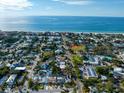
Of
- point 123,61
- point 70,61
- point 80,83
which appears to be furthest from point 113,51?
point 80,83

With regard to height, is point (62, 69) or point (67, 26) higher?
point (67, 26)

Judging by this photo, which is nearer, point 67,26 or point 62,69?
point 62,69

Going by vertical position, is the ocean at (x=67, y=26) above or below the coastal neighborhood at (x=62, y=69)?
above

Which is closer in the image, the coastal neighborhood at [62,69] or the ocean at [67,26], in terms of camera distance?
the coastal neighborhood at [62,69]

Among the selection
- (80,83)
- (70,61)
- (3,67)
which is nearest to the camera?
(80,83)

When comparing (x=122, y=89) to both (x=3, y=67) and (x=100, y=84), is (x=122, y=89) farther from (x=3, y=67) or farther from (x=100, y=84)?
(x=3, y=67)

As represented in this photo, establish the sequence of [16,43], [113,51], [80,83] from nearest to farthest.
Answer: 1. [80,83]
2. [113,51]
3. [16,43]

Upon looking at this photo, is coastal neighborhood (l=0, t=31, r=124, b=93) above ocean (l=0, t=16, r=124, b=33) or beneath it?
beneath

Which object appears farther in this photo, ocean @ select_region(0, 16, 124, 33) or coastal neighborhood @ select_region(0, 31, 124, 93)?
ocean @ select_region(0, 16, 124, 33)
